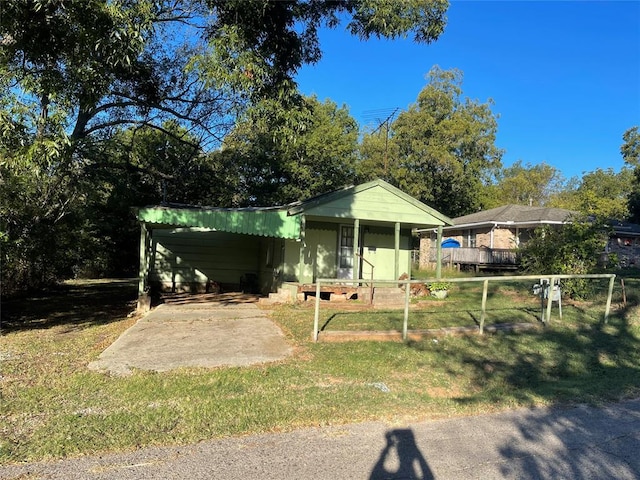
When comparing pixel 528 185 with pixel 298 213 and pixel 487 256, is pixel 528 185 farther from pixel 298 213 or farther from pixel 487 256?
pixel 298 213

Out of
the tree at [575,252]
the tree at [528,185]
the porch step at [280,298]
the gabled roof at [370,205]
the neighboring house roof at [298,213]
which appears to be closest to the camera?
the neighboring house roof at [298,213]

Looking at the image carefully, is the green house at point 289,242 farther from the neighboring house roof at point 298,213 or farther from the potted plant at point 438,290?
the potted plant at point 438,290

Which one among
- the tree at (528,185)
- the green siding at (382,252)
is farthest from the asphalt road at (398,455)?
the tree at (528,185)

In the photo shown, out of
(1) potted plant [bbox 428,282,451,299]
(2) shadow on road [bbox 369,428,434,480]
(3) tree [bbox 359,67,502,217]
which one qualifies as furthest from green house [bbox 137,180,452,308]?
(3) tree [bbox 359,67,502,217]

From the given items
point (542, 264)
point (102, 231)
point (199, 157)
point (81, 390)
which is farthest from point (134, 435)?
point (102, 231)

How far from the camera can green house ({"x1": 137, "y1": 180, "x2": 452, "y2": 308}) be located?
12.4 meters

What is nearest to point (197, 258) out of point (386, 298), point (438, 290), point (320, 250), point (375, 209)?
point (320, 250)

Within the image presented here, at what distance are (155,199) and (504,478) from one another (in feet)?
64.2

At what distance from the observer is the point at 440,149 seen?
34156mm

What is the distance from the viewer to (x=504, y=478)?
11.1ft

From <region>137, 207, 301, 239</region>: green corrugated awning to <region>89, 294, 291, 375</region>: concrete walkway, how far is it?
2083 mm

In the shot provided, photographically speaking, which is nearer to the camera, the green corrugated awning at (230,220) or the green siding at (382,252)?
the green corrugated awning at (230,220)

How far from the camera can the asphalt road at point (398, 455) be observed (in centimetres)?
342

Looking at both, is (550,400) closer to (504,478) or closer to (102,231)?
(504,478)
